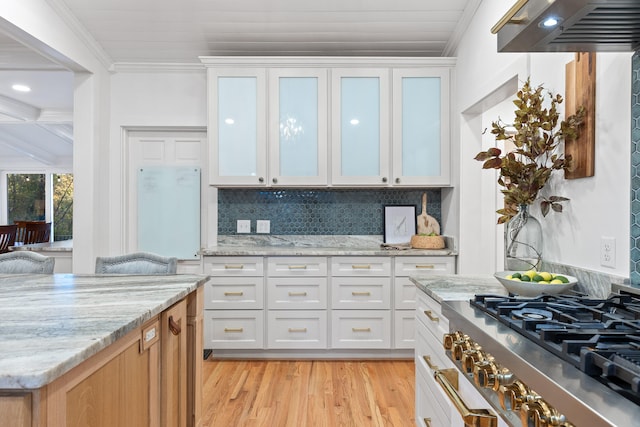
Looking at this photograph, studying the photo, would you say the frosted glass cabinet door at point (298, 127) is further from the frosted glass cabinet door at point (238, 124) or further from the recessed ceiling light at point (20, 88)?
the recessed ceiling light at point (20, 88)

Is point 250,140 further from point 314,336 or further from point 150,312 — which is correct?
point 150,312

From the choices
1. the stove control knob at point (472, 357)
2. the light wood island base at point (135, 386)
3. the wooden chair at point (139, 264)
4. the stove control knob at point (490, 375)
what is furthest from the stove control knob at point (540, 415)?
the wooden chair at point (139, 264)

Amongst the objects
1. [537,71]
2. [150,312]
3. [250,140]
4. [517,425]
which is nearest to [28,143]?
[250,140]

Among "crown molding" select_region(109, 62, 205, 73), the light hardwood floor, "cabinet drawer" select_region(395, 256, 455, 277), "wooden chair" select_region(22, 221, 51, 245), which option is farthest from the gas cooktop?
"wooden chair" select_region(22, 221, 51, 245)

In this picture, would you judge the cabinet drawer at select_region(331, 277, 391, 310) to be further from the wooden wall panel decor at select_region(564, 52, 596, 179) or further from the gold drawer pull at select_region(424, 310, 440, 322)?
the wooden wall panel decor at select_region(564, 52, 596, 179)

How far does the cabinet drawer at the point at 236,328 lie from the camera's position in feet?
10.3

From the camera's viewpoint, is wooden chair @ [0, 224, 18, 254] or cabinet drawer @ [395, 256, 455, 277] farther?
wooden chair @ [0, 224, 18, 254]

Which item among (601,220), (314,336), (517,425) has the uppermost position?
(601,220)

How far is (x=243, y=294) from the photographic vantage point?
10.3ft

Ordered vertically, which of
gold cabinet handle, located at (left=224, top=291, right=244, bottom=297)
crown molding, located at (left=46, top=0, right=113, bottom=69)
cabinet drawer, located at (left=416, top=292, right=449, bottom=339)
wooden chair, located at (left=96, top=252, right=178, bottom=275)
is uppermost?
crown molding, located at (left=46, top=0, right=113, bottom=69)

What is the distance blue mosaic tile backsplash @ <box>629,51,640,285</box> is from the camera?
1.34 meters

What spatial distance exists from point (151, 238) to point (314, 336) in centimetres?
184

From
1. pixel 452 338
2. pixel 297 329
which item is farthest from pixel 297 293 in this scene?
pixel 452 338

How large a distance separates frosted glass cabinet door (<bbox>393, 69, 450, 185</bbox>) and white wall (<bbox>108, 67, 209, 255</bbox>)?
6.00 feet
